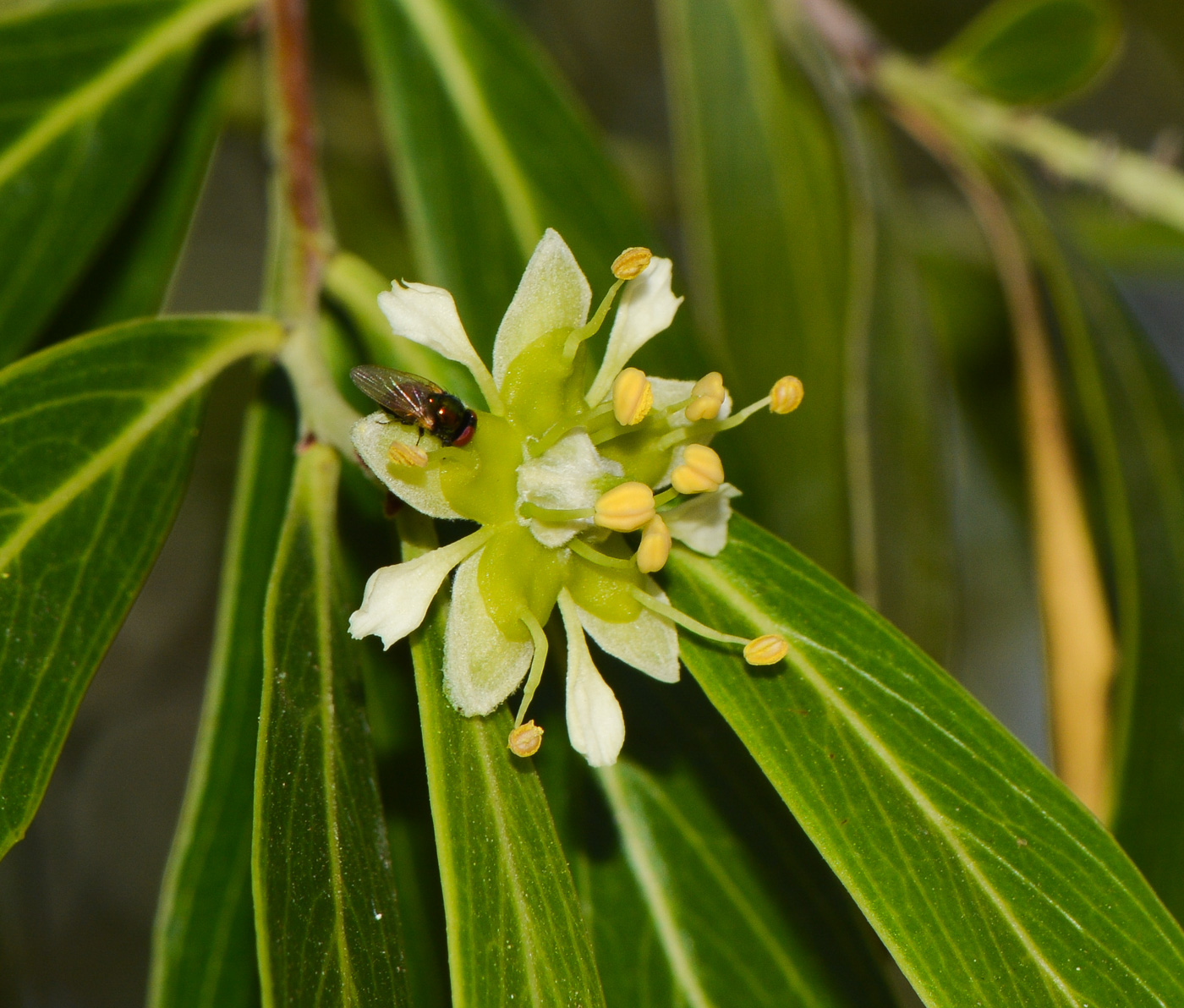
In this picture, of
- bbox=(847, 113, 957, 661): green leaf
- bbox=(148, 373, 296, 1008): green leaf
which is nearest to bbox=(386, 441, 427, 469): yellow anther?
bbox=(148, 373, 296, 1008): green leaf

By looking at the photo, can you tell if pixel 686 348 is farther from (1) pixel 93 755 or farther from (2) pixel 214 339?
(1) pixel 93 755

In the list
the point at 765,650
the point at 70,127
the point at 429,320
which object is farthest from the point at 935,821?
the point at 70,127

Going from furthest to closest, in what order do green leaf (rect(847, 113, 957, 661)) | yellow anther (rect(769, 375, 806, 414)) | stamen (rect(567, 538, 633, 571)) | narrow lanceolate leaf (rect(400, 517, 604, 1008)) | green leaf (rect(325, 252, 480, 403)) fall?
green leaf (rect(847, 113, 957, 661))
green leaf (rect(325, 252, 480, 403))
yellow anther (rect(769, 375, 806, 414))
stamen (rect(567, 538, 633, 571))
narrow lanceolate leaf (rect(400, 517, 604, 1008))

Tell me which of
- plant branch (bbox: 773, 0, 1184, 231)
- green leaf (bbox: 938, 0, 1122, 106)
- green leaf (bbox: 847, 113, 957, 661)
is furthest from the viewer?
green leaf (bbox: 938, 0, 1122, 106)

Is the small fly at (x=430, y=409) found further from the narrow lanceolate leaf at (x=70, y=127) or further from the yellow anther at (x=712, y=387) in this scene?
the narrow lanceolate leaf at (x=70, y=127)

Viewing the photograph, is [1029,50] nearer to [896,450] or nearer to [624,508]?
[896,450]

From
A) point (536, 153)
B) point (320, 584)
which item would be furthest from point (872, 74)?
point (320, 584)

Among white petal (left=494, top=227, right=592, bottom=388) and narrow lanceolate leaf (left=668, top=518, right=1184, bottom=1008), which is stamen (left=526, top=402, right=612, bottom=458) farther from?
narrow lanceolate leaf (left=668, top=518, right=1184, bottom=1008)

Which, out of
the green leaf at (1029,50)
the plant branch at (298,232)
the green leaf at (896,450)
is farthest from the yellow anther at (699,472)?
the green leaf at (1029,50)
